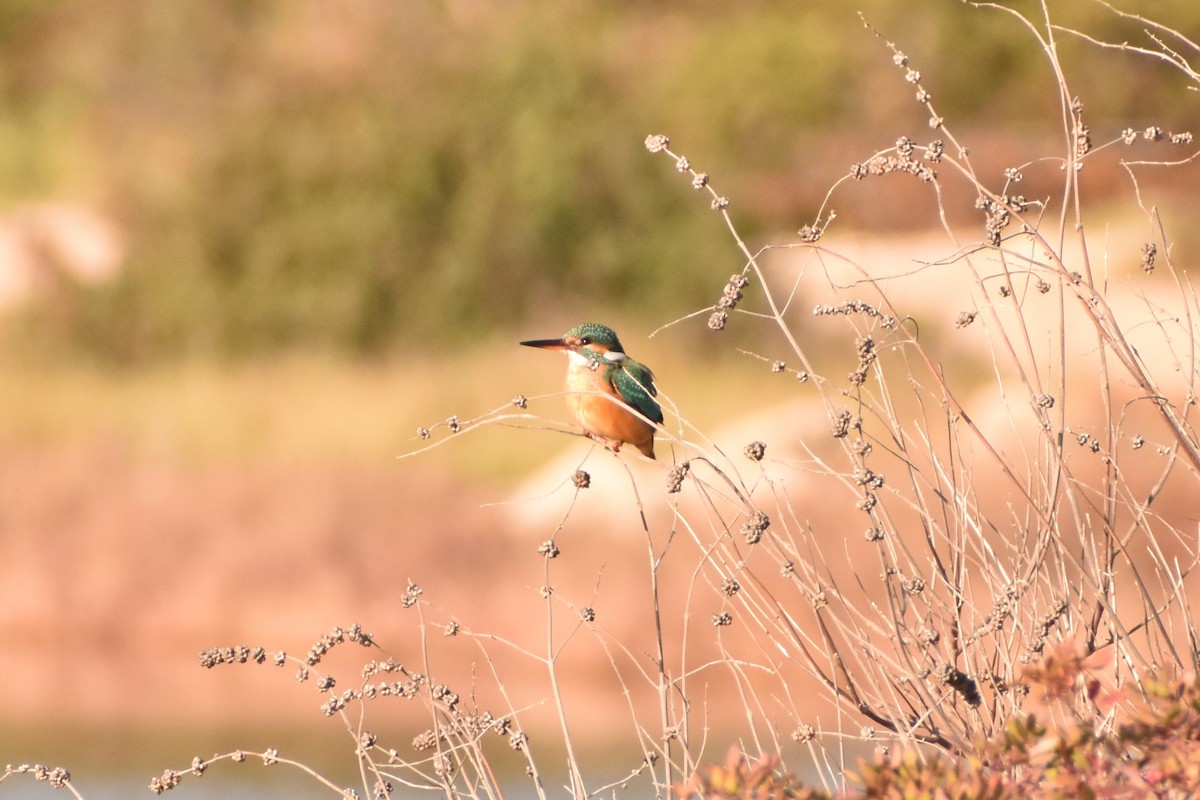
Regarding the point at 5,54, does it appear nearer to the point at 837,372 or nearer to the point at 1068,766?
the point at 837,372

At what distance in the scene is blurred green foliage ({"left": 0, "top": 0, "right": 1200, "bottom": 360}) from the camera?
70.7 ft

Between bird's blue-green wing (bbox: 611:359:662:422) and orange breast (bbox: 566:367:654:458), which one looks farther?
bird's blue-green wing (bbox: 611:359:662:422)

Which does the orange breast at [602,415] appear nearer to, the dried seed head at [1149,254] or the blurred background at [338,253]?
the dried seed head at [1149,254]

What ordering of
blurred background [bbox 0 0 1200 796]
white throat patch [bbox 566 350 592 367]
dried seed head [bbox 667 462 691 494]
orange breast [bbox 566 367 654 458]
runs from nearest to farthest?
dried seed head [bbox 667 462 691 494] < orange breast [bbox 566 367 654 458] < white throat patch [bbox 566 350 592 367] < blurred background [bbox 0 0 1200 796]

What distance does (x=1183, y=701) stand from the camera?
7.73 ft

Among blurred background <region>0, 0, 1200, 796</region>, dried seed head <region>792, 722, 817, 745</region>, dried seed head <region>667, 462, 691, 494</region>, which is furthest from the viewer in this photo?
blurred background <region>0, 0, 1200, 796</region>

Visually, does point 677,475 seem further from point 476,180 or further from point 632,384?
point 476,180

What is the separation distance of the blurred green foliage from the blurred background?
5 centimetres

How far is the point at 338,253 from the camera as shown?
71.8 ft

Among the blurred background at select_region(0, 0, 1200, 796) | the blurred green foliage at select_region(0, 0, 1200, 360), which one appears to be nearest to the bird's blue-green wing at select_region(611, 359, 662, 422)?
the blurred background at select_region(0, 0, 1200, 796)

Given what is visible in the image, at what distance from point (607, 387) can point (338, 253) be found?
707 inches

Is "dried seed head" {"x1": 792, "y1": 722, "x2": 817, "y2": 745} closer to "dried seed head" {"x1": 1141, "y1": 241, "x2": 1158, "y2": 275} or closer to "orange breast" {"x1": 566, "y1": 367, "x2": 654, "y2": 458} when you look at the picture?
"dried seed head" {"x1": 1141, "y1": 241, "x2": 1158, "y2": 275}

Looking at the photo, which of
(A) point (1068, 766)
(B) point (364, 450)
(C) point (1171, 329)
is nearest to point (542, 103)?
(B) point (364, 450)

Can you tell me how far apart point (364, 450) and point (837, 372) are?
5.09 metres
